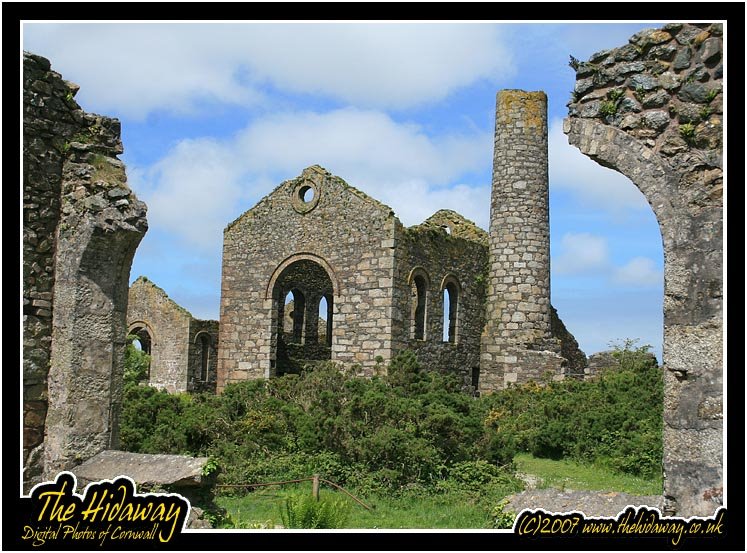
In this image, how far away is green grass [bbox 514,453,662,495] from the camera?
12.1m

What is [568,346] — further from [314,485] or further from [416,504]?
[314,485]

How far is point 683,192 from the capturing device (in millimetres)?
7059

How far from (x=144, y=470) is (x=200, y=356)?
2136 centimetres

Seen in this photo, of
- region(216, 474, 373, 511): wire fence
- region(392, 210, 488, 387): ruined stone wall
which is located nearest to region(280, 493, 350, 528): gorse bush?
region(216, 474, 373, 511): wire fence

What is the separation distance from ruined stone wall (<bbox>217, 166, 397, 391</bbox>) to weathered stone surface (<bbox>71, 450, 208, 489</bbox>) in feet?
34.5

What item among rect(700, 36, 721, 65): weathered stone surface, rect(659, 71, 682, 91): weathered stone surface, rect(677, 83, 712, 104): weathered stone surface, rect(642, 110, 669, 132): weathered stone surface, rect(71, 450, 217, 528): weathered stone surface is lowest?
rect(71, 450, 217, 528): weathered stone surface

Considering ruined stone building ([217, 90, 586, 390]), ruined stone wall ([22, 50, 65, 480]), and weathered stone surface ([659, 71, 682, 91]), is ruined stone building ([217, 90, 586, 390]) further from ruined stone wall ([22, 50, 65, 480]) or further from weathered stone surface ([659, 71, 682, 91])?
weathered stone surface ([659, 71, 682, 91])

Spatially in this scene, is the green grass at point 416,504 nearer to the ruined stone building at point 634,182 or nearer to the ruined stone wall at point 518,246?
the ruined stone building at point 634,182

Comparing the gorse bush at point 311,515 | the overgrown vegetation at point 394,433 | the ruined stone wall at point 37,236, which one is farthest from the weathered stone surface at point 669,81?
the ruined stone wall at point 37,236

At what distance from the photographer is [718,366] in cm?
669

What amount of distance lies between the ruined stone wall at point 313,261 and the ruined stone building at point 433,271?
0.10 feet

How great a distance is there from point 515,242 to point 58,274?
14447mm

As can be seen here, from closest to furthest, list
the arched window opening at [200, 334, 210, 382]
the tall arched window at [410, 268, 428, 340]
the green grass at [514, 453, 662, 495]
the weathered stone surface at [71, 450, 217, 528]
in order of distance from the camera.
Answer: the weathered stone surface at [71, 450, 217, 528] → the green grass at [514, 453, 662, 495] → the tall arched window at [410, 268, 428, 340] → the arched window opening at [200, 334, 210, 382]
